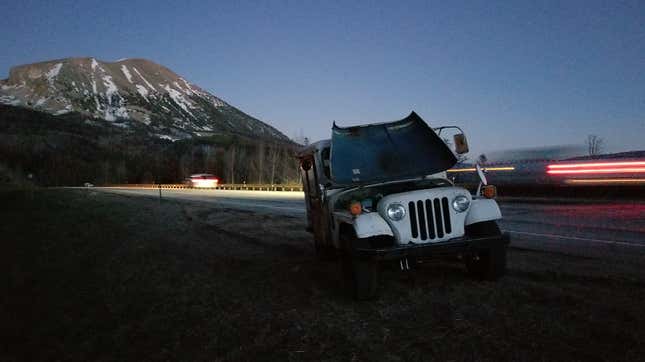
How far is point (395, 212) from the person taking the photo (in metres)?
5.14

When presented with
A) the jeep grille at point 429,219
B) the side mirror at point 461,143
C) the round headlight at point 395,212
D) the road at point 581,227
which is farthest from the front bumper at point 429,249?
the road at point 581,227

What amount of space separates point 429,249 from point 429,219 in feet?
1.23

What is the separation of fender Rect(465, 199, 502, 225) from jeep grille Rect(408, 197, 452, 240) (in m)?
0.31

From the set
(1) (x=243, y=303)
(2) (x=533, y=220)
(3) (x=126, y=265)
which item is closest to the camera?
(1) (x=243, y=303)

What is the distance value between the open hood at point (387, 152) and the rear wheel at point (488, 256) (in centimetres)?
113

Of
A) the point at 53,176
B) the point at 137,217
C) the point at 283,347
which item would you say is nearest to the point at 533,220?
the point at 283,347

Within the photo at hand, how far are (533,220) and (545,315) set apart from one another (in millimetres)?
8076

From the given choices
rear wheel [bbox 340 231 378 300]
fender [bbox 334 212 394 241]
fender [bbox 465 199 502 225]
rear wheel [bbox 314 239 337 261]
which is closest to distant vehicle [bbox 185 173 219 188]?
rear wheel [bbox 314 239 337 261]

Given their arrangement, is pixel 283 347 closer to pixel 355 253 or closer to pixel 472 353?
pixel 355 253

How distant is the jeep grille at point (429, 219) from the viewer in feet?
16.9

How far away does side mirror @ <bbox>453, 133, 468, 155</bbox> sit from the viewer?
6.43 m

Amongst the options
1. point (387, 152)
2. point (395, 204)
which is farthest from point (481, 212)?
point (387, 152)

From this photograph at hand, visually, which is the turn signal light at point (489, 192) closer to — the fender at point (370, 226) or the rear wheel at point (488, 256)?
the rear wheel at point (488, 256)

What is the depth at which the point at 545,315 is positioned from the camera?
4.48 metres
